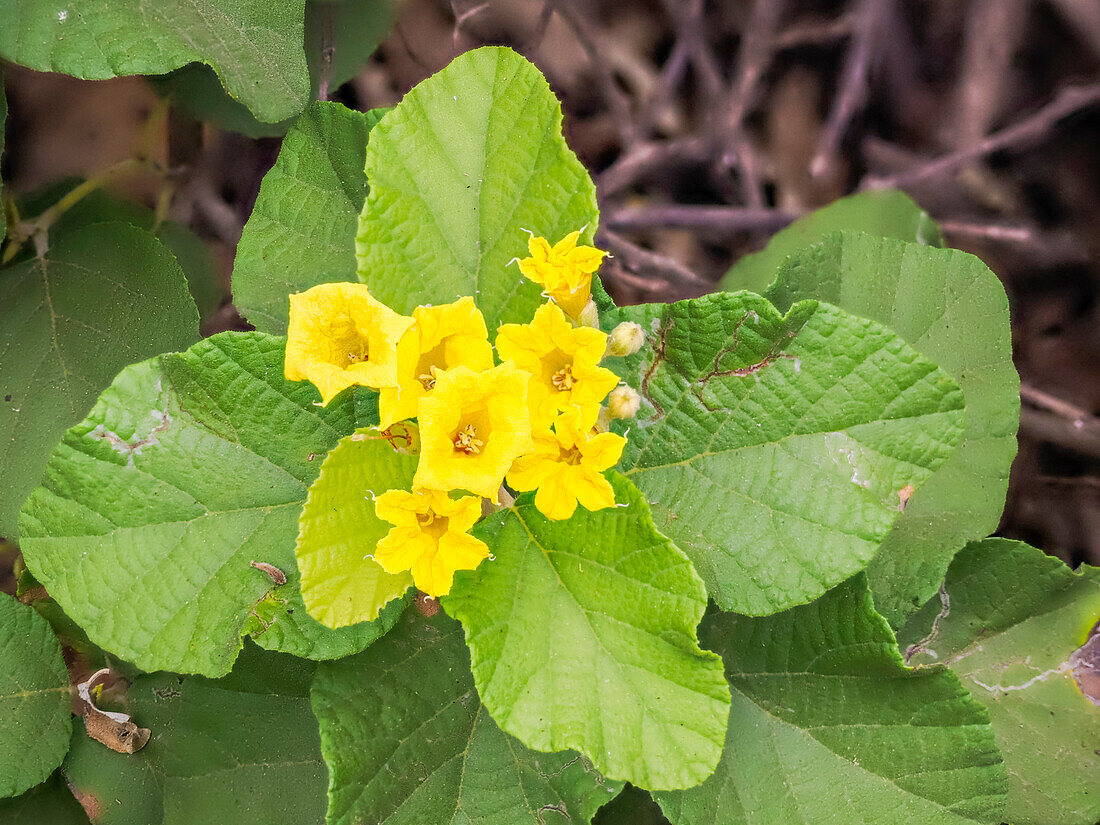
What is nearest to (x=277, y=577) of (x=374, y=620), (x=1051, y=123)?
(x=374, y=620)

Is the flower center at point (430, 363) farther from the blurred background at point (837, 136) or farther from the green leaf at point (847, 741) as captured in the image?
the blurred background at point (837, 136)

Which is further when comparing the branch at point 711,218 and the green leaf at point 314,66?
the branch at point 711,218

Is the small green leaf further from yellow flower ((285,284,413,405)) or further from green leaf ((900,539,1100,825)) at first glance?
green leaf ((900,539,1100,825))

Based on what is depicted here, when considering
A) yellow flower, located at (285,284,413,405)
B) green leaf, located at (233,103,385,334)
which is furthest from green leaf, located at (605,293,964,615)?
green leaf, located at (233,103,385,334)

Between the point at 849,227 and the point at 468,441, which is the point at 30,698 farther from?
the point at 849,227

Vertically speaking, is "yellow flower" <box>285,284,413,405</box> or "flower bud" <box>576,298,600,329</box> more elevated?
"yellow flower" <box>285,284,413,405</box>

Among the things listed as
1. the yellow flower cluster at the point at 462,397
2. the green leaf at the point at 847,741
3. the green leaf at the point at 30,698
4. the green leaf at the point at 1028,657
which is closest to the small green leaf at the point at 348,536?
the yellow flower cluster at the point at 462,397
